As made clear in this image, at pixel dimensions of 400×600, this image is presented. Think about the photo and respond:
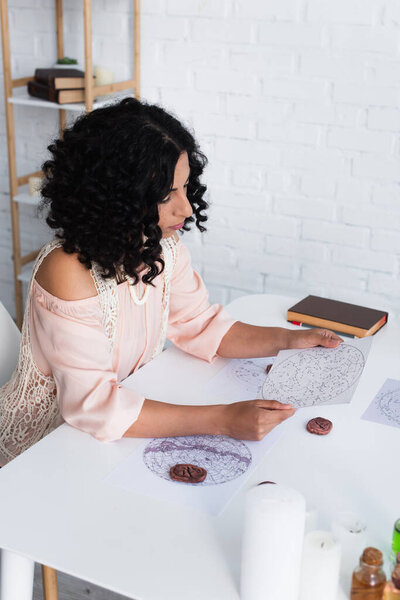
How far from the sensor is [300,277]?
8.59ft

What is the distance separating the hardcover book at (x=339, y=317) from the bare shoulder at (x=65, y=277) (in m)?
0.61

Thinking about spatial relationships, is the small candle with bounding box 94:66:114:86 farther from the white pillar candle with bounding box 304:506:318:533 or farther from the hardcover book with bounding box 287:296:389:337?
the white pillar candle with bounding box 304:506:318:533

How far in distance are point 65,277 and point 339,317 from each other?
72 centimetres

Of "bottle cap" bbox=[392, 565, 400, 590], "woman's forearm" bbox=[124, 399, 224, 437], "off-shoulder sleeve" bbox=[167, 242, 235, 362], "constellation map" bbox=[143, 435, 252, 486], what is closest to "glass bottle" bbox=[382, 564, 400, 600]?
"bottle cap" bbox=[392, 565, 400, 590]

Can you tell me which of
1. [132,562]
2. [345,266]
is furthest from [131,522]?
[345,266]

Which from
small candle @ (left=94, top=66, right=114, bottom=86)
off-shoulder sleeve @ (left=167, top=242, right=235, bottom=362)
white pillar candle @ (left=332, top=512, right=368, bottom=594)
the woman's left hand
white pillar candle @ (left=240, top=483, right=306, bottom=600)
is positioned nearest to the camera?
white pillar candle @ (left=240, top=483, right=306, bottom=600)

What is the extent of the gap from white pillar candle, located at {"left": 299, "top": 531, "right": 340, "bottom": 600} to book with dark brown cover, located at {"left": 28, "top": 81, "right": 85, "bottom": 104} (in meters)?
2.03

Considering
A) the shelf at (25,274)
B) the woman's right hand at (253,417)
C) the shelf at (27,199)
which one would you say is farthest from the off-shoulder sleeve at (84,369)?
the shelf at (25,274)

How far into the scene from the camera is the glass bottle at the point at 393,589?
0.84 m

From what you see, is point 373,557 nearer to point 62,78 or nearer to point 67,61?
point 62,78

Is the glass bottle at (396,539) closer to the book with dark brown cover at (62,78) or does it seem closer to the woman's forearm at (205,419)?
the woman's forearm at (205,419)

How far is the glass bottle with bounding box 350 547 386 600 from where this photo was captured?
2.76 ft

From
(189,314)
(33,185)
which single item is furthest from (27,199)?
(189,314)

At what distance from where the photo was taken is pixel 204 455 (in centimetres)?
117
